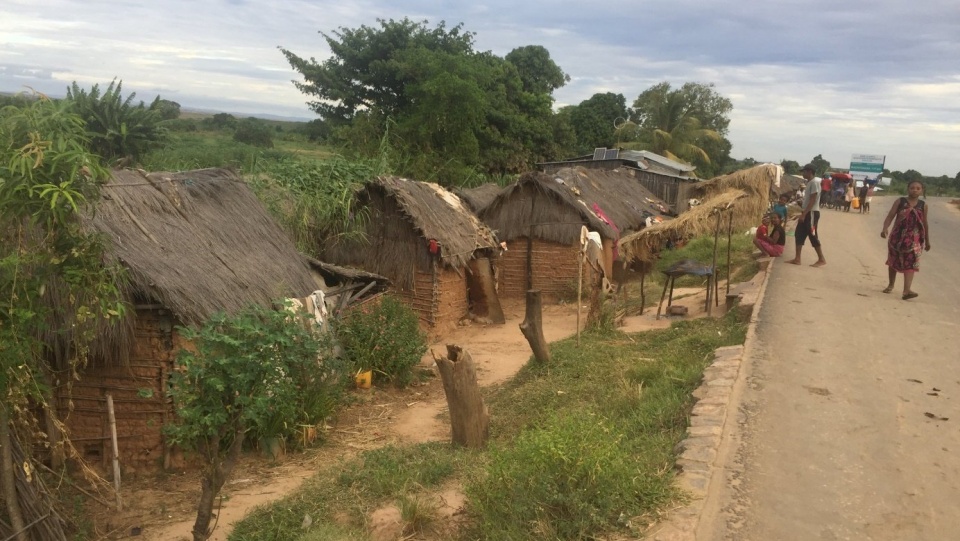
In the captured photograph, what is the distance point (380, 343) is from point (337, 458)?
9.40 ft

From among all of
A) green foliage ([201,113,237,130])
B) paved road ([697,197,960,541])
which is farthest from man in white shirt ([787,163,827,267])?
green foliage ([201,113,237,130])

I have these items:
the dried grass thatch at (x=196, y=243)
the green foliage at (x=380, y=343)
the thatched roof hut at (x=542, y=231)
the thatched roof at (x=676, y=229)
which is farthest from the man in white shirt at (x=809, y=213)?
the dried grass thatch at (x=196, y=243)

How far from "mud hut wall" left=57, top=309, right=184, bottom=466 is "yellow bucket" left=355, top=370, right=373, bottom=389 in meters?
3.06

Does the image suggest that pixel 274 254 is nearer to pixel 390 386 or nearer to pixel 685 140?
pixel 390 386

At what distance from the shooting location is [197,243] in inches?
346

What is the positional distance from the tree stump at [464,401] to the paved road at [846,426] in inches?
93.6

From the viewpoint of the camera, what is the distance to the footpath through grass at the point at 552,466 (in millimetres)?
4261

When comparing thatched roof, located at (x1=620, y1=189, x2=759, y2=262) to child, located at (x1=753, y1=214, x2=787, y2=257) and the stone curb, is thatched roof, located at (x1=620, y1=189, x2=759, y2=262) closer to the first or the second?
child, located at (x1=753, y1=214, x2=787, y2=257)

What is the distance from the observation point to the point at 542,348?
9469mm

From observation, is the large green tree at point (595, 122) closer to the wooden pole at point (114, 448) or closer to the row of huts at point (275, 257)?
the row of huts at point (275, 257)

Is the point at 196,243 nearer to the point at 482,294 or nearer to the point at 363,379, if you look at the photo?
the point at 363,379

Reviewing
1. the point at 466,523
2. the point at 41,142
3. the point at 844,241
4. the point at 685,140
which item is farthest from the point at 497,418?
the point at 685,140

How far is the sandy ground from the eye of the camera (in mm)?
6531

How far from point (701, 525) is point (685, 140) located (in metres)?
36.1
